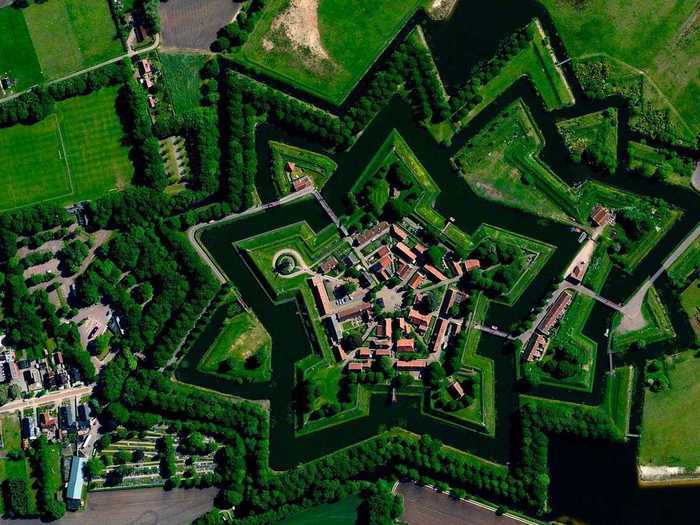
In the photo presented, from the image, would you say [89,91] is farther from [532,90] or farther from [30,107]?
[532,90]

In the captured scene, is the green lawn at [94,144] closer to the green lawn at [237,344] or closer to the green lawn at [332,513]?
the green lawn at [237,344]

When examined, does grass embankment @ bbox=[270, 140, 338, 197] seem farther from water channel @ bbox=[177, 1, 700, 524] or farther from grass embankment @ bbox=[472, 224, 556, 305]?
grass embankment @ bbox=[472, 224, 556, 305]

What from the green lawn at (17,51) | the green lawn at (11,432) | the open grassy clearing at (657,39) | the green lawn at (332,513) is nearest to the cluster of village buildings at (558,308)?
the open grassy clearing at (657,39)

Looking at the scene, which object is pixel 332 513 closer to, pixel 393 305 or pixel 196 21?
pixel 393 305

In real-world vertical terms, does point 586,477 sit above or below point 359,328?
below

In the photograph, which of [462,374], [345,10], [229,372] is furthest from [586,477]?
[345,10]

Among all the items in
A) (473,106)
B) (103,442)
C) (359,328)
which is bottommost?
(103,442)
